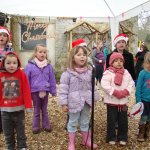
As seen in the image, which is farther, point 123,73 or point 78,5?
point 78,5

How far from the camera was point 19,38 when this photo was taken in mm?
12500

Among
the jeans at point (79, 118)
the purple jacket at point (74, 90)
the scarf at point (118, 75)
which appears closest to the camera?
the purple jacket at point (74, 90)

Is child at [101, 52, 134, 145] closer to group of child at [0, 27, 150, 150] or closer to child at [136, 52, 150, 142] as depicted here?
group of child at [0, 27, 150, 150]

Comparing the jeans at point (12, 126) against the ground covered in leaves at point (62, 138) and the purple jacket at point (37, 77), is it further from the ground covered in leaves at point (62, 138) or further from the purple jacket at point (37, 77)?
the purple jacket at point (37, 77)

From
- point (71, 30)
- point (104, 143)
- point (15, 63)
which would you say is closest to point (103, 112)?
point (104, 143)

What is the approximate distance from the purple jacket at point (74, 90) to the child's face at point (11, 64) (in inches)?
24.6

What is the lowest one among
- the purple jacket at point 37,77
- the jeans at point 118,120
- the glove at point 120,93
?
the jeans at point 118,120

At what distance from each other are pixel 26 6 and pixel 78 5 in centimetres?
137

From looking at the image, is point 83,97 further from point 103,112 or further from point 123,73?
point 103,112

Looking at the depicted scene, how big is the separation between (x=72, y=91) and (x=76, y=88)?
2.5 inches

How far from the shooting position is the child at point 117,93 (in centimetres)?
369

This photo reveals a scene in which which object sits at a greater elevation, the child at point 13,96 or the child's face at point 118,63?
the child's face at point 118,63

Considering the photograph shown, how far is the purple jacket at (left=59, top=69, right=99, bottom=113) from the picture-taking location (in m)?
3.46

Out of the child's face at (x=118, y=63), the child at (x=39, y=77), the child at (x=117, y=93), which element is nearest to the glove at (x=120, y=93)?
the child at (x=117, y=93)
